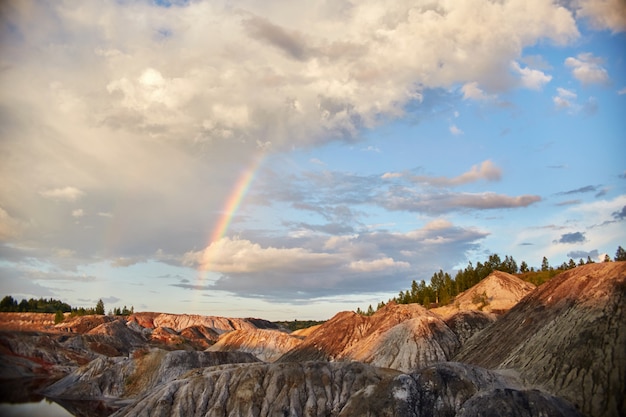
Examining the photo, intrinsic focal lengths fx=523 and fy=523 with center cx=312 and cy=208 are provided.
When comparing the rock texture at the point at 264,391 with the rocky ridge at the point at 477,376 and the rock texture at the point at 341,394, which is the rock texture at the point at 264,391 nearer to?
the rock texture at the point at 341,394

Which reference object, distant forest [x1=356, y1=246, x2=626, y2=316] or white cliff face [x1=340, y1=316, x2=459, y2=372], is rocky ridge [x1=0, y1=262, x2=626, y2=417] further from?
distant forest [x1=356, y1=246, x2=626, y2=316]

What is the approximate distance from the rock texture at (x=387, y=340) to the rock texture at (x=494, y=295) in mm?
17550

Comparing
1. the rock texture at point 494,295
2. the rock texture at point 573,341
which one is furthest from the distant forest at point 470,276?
the rock texture at point 573,341

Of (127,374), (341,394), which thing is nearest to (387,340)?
(341,394)

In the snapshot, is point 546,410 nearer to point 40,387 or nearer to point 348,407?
point 348,407

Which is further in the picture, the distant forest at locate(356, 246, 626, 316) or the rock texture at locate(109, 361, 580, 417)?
the distant forest at locate(356, 246, 626, 316)

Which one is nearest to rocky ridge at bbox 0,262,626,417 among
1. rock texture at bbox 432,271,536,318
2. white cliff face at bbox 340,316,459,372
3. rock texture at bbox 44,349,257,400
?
white cliff face at bbox 340,316,459,372

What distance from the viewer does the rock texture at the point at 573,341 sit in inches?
2111

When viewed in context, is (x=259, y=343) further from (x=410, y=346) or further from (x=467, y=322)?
(x=467, y=322)

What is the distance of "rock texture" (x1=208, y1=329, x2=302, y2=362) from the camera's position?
16850 centimetres

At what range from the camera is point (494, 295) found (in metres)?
138

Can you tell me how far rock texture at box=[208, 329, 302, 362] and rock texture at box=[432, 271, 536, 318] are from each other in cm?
5378

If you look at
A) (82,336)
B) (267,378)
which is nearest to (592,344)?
(267,378)

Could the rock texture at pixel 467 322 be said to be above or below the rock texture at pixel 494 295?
below
